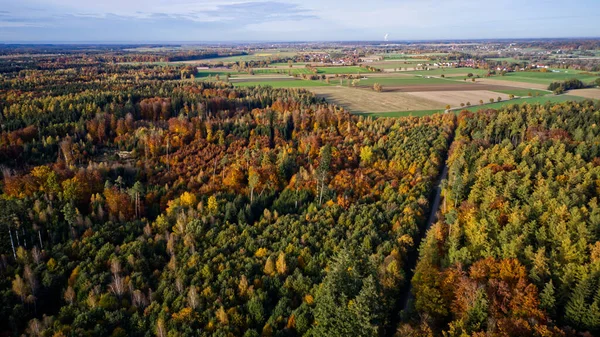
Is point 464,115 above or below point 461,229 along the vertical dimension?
above

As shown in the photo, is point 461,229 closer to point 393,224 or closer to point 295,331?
point 393,224

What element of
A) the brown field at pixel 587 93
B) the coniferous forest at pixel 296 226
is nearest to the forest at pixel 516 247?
the coniferous forest at pixel 296 226

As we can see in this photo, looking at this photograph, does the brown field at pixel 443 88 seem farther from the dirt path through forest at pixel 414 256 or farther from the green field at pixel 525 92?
the dirt path through forest at pixel 414 256

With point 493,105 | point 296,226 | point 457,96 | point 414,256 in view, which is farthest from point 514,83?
point 296,226

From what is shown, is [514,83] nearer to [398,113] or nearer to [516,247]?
[398,113]

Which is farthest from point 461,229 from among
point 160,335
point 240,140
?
point 240,140

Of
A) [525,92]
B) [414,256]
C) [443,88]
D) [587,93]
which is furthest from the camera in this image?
[443,88]
